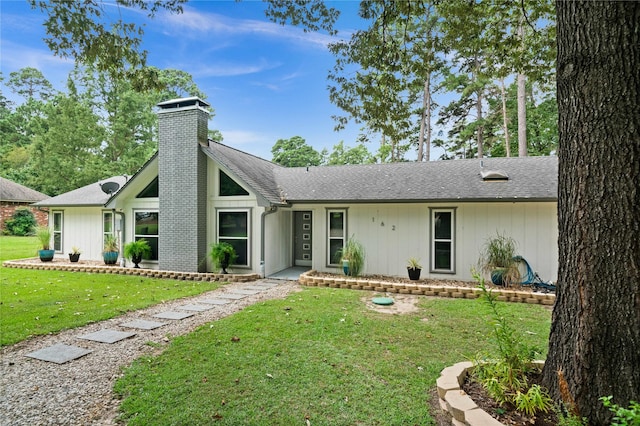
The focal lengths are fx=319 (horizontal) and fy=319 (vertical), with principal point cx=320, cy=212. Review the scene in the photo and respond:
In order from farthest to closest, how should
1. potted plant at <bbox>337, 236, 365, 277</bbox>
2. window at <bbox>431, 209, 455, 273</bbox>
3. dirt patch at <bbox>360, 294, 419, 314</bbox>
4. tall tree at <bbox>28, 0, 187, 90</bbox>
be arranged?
potted plant at <bbox>337, 236, 365, 277</bbox>
window at <bbox>431, 209, 455, 273</bbox>
dirt patch at <bbox>360, 294, 419, 314</bbox>
tall tree at <bbox>28, 0, 187, 90</bbox>

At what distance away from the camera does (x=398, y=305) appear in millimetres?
6641

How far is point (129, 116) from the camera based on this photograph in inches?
952

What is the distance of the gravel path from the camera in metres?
2.79

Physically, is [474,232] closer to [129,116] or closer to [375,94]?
[375,94]

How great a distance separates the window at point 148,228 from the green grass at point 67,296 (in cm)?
134

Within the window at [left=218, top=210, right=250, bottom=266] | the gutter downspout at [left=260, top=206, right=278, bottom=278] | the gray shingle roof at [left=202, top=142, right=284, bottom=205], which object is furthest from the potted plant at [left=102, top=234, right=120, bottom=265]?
the gutter downspout at [left=260, top=206, right=278, bottom=278]

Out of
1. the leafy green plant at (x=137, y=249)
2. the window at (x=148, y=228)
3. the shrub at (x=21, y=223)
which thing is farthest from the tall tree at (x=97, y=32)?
the shrub at (x=21, y=223)

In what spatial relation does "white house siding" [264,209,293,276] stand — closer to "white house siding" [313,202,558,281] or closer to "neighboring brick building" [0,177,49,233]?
"white house siding" [313,202,558,281]

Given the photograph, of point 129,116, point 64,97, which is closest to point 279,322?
point 129,116

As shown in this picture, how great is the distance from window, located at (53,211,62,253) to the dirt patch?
1314 cm

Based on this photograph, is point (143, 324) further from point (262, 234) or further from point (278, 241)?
point (278, 241)

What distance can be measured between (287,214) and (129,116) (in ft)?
65.5

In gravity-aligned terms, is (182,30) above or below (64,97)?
below

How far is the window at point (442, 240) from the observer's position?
29.3 feet
